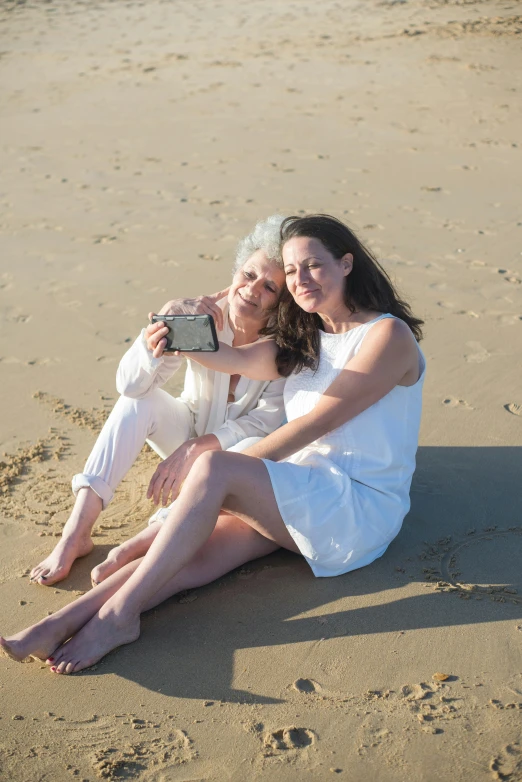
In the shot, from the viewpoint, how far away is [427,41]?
12.7 meters

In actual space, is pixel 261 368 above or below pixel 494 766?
above

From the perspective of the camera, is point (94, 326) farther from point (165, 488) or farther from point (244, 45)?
point (244, 45)

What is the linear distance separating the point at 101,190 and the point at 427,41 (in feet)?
21.7

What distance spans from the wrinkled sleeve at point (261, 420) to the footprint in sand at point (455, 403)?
1163 millimetres

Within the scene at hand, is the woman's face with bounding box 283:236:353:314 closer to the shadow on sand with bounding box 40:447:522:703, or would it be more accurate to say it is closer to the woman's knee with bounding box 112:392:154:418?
the woman's knee with bounding box 112:392:154:418

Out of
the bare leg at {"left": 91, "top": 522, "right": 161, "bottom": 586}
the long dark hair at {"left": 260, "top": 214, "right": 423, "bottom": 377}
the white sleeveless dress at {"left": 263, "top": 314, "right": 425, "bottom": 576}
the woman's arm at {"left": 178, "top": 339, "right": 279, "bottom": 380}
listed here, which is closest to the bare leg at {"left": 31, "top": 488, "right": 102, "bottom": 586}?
the bare leg at {"left": 91, "top": 522, "right": 161, "bottom": 586}

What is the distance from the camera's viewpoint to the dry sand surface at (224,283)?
2709 millimetres

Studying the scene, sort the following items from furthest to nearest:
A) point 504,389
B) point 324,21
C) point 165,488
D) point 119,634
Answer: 1. point 324,21
2. point 504,389
3. point 165,488
4. point 119,634

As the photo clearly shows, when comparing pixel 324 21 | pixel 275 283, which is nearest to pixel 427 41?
pixel 324 21

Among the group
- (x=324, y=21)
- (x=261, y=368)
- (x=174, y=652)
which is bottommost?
(x=324, y=21)

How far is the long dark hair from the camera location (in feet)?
11.3

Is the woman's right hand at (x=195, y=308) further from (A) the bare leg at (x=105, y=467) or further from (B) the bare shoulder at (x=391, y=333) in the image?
(B) the bare shoulder at (x=391, y=333)

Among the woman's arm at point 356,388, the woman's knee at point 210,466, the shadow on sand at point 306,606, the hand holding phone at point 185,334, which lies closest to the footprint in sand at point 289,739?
the shadow on sand at point 306,606

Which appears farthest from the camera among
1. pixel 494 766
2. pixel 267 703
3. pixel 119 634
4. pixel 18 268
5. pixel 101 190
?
pixel 101 190
